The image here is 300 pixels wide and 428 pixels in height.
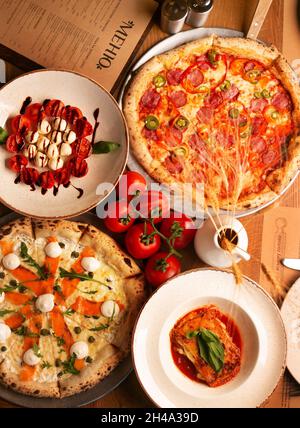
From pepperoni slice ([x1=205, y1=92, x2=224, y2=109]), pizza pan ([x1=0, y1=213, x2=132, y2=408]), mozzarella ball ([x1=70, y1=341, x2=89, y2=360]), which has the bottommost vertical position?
pizza pan ([x1=0, y1=213, x2=132, y2=408])

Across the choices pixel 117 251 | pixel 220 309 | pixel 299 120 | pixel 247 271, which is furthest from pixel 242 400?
pixel 299 120

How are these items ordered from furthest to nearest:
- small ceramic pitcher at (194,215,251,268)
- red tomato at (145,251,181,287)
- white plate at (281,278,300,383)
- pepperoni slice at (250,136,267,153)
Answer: pepperoni slice at (250,136,267,153) → white plate at (281,278,300,383) → red tomato at (145,251,181,287) → small ceramic pitcher at (194,215,251,268)

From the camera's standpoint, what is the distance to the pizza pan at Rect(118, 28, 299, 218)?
2.69 metres

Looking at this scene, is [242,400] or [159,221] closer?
[242,400]

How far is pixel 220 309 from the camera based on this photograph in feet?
8.66

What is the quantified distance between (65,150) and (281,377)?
4.77ft

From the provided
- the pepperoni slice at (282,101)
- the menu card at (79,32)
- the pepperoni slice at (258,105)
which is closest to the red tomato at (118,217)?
the menu card at (79,32)

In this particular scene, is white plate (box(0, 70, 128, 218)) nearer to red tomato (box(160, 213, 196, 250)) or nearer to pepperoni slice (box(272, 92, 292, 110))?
red tomato (box(160, 213, 196, 250))

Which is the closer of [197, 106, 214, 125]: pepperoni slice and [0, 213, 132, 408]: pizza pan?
[0, 213, 132, 408]: pizza pan

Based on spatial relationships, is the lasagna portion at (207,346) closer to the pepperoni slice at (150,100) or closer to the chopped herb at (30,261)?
the chopped herb at (30,261)

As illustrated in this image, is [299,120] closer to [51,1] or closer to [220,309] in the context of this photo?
[220,309]

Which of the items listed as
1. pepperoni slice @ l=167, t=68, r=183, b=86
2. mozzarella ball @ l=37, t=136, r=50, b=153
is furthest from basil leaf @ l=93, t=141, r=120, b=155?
pepperoni slice @ l=167, t=68, r=183, b=86

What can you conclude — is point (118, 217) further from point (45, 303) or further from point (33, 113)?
point (33, 113)

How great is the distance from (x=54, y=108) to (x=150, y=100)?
0.46m
